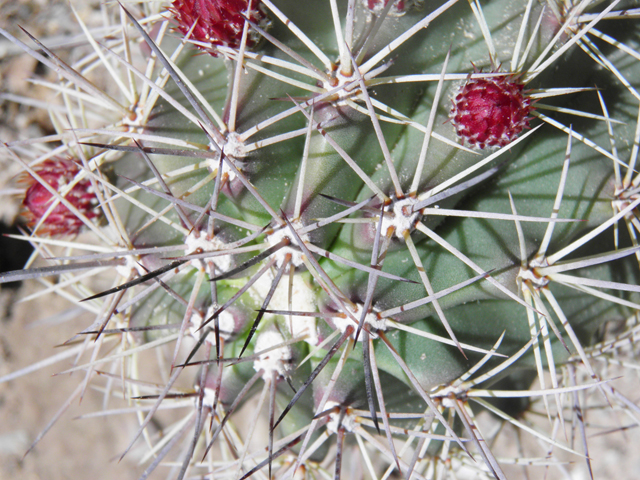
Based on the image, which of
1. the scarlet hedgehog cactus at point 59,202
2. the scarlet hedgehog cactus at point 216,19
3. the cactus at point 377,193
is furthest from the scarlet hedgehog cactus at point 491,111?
the scarlet hedgehog cactus at point 59,202

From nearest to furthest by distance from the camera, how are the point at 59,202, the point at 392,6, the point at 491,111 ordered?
the point at 491,111 → the point at 392,6 → the point at 59,202

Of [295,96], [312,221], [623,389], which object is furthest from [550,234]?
[623,389]

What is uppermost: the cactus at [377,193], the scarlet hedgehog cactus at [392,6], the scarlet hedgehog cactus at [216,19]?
the scarlet hedgehog cactus at [392,6]

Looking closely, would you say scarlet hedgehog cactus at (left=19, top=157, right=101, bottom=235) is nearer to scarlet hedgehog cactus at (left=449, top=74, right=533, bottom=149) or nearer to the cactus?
the cactus

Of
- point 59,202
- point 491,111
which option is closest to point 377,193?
point 491,111

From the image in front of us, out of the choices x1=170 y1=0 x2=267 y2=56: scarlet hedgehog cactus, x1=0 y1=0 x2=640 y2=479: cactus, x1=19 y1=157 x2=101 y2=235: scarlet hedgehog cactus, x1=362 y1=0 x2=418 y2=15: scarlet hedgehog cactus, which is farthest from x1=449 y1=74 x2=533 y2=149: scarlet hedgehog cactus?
x1=19 y1=157 x2=101 y2=235: scarlet hedgehog cactus

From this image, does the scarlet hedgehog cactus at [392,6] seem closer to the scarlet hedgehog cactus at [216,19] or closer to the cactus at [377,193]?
the cactus at [377,193]

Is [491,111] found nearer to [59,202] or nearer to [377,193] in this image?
[377,193]
